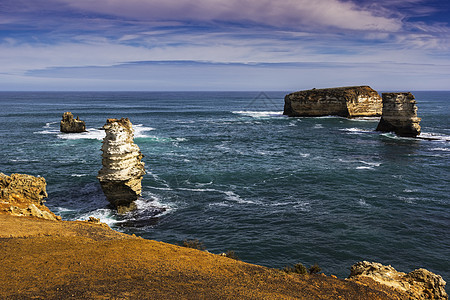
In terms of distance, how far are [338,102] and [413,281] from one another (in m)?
100.0

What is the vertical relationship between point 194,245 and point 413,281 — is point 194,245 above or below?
below

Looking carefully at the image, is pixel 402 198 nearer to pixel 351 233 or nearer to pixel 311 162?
pixel 351 233

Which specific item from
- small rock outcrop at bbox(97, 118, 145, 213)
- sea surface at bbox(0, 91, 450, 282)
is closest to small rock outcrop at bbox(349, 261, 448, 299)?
sea surface at bbox(0, 91, 450, 282)

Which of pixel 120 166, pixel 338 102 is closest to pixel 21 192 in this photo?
pixel 120 166

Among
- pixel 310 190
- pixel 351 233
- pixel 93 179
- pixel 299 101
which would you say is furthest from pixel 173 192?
pixel 299 101

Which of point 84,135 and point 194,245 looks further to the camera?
point 84,135

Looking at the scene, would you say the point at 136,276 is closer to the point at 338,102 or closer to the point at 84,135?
the point at 84,135

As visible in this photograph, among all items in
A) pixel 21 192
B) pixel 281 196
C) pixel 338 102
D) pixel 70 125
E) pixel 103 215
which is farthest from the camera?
pixel 338 102

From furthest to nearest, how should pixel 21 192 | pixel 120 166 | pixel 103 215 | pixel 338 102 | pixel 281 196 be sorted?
1. pixel 338 102
2. pixel 281 196
3. pixel 120 166
4. pixel 103 215
5. pixel 21 192

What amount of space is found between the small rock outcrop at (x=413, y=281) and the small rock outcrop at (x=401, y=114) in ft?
207

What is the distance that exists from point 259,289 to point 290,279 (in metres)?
1.74

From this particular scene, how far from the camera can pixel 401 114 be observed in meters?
71.1

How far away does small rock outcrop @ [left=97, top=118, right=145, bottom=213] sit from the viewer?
28594 mm

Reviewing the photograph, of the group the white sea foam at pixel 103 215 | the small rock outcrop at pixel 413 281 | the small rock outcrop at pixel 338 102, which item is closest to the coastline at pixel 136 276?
the small rock outcrop at pixel 413 281
